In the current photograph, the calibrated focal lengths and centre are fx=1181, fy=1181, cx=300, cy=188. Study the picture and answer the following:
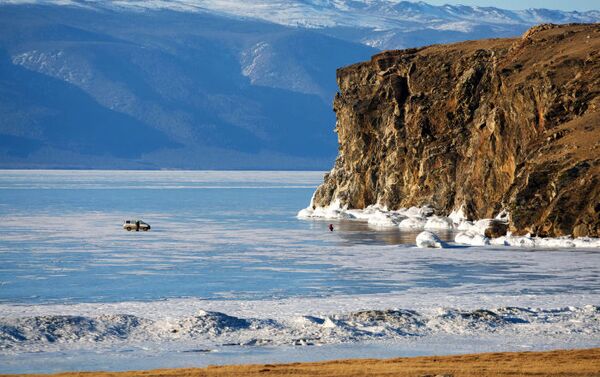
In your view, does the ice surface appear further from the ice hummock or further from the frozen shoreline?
the ice hummock

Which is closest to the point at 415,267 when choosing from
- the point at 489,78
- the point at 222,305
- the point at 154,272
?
the point at 154,272

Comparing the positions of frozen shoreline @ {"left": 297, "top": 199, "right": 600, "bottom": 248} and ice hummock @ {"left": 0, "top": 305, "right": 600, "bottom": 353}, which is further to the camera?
frozen shoreline @ {"left": 297, "top": 199, "right": 600, "bottom": 248}

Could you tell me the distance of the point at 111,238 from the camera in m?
67.2

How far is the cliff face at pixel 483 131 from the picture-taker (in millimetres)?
64250

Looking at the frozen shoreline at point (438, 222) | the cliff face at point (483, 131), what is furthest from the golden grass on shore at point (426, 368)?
the cliff face at point (483, 131)

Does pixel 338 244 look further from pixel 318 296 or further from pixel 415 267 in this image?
pixel 318 296

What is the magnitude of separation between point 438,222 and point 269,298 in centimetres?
4365

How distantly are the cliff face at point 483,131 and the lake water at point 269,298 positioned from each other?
658 cm

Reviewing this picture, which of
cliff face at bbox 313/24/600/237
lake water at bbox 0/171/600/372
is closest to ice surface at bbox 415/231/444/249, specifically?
lake water at bbox 0/171/600/372

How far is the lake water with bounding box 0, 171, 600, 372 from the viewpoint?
2873 centimetres

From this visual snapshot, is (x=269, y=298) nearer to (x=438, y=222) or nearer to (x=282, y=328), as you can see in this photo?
(x=282, y=328)

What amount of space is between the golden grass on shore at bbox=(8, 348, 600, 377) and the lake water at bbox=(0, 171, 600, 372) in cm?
150

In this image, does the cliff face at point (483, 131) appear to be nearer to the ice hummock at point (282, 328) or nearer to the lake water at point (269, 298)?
the lake water at point (269, 298)

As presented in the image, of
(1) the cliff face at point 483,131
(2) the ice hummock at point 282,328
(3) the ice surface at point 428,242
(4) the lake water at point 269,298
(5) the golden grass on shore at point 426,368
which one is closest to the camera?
(5) the golden grass on shore at point 426,368
